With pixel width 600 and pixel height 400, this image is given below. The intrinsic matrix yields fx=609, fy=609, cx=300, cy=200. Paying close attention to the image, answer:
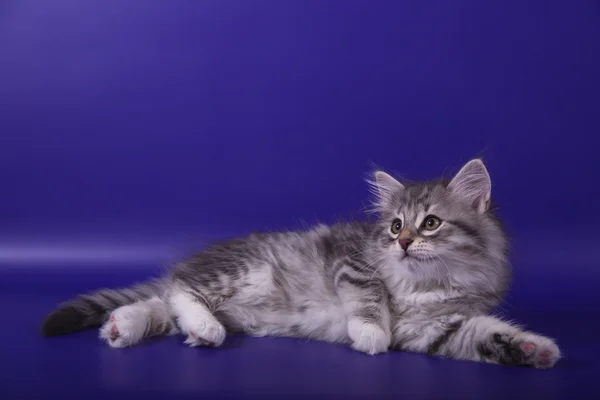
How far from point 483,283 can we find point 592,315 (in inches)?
37.2

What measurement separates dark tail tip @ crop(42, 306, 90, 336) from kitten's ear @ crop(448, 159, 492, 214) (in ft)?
5.72

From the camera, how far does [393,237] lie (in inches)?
104

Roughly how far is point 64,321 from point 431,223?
1.64 m

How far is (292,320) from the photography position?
2836mm

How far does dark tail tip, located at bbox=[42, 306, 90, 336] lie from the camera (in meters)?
2.62

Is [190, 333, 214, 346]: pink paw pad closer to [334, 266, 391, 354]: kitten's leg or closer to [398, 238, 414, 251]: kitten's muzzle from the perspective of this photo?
[334, 266, 391, 354]: kitten's leg

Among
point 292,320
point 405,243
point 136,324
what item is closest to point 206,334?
point 136,324

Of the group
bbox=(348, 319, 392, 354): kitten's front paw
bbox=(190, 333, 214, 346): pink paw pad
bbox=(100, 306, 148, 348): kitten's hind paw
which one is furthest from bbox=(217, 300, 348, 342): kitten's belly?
bbox=(100, 306, 148, 348): kitten's hind paw

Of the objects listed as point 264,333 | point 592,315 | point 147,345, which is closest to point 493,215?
point 592,315

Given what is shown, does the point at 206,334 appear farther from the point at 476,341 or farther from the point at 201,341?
the point at 476,341

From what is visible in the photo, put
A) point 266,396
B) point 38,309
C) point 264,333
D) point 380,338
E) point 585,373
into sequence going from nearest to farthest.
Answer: point 266,396 < point 585,373 < point 380,338 < point 264,333 < point 38,309

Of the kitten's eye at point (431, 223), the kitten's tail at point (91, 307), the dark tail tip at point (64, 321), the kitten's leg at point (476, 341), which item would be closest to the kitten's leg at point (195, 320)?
the kitten's tail at point (91, 307)

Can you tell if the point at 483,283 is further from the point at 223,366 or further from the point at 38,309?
the point at 38,309

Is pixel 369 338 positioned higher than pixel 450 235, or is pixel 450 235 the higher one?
pixel 450 235
